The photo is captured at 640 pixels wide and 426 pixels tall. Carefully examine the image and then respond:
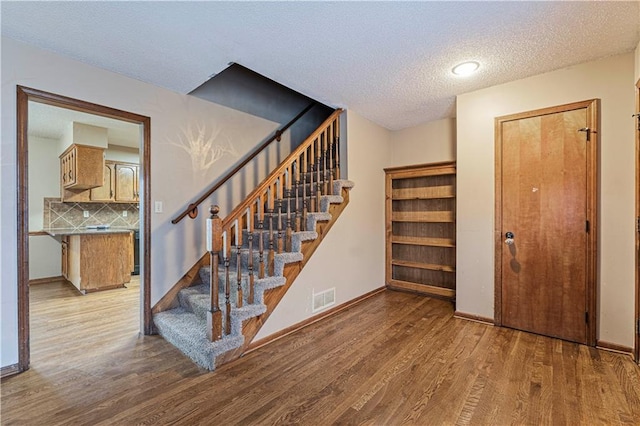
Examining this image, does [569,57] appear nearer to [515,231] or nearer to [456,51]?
[456,51]

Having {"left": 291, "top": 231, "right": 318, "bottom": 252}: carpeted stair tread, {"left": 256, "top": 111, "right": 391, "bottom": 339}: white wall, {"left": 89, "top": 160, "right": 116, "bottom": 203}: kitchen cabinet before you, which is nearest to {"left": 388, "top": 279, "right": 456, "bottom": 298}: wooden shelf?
{"left": 256, "top": 111, "right": 391, "bottom": 339}: white wall

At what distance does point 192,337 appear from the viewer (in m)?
2.25

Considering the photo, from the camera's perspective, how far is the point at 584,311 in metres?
2.50

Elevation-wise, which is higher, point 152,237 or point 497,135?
point 497,135

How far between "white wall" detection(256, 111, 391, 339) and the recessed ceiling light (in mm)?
1307

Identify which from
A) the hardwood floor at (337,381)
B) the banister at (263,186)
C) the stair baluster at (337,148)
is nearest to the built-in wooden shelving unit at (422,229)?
the stair baluster at (337,148)

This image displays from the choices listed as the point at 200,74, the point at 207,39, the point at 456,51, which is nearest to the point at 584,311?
the point at 456,51

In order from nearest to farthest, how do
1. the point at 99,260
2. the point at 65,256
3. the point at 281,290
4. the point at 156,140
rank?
the point at 281,290
the point at 156,140
the point at 99,260
the point at 65,256

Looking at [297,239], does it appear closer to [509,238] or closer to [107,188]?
[509,238]

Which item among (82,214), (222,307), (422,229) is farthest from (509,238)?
(82,214)

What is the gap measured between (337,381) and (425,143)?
3.25 metres

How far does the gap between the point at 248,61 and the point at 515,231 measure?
2.92 m

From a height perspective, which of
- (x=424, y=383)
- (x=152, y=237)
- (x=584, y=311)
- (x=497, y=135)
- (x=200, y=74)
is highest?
(x=200, y=74)

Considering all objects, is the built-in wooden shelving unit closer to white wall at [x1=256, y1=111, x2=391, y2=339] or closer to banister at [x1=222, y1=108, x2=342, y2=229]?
white wall at [x1=256, y1=111, x2=391, y2=339]
